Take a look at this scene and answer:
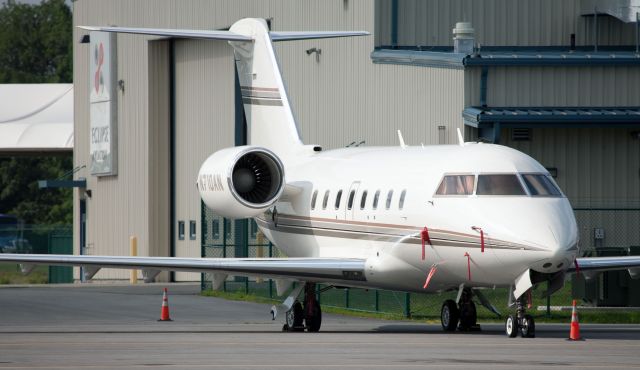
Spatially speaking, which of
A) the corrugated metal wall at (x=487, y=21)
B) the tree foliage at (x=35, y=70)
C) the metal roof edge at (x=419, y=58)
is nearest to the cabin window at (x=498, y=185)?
the metal roof edge at (x=419, y=58)

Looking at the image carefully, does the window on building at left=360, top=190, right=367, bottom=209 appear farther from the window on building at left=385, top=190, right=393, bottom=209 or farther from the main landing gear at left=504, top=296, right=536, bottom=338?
the main landing gear at left=504, top=296, right=536, bottom=338

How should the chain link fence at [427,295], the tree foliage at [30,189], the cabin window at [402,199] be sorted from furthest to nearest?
the tree foliage at [30,189] < the chain link fence at [427,295] < the cabin window at [402,199]

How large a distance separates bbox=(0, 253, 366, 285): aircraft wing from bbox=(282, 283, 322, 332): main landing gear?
0.90 m

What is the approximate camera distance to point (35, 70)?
426ft

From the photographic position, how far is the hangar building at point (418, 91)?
1220 inches

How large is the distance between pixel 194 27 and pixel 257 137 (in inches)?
662

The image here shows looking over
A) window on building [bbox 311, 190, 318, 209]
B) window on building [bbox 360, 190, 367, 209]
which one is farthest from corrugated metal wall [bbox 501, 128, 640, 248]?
window on building [bbox 360, 190, 367, 209]

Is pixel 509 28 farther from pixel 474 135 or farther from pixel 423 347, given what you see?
pixel 423 347

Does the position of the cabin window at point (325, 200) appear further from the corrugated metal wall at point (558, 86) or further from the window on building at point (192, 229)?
the window on building at point (192, 229)

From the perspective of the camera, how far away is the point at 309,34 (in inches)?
1179

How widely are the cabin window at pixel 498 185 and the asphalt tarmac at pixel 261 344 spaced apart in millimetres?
2100

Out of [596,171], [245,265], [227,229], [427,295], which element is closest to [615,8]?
[596,171]

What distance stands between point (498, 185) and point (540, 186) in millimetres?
598

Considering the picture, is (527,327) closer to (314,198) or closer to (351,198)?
(351,198)
